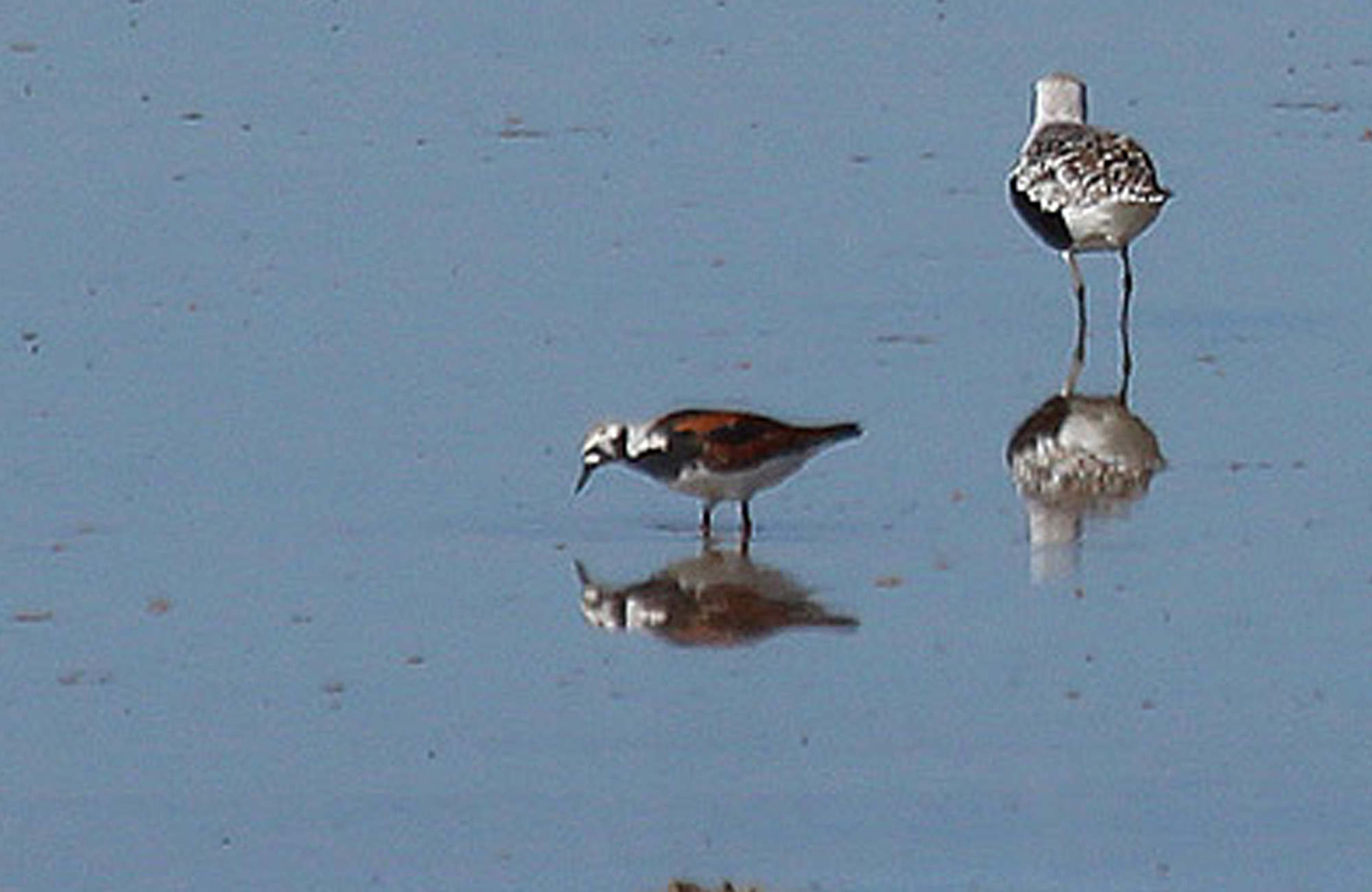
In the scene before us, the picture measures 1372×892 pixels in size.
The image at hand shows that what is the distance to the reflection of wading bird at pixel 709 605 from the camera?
13172 mm

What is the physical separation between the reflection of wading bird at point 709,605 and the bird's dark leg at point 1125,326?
3627 mm

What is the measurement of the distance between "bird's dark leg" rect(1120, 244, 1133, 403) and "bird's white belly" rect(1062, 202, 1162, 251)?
0.10m

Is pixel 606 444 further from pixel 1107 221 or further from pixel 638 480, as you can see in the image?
pixel 1107 221

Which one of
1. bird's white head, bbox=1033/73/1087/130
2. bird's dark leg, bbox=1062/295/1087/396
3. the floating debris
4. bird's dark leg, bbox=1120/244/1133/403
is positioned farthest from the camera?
bird's white head, bbox=1033/73/1087/130

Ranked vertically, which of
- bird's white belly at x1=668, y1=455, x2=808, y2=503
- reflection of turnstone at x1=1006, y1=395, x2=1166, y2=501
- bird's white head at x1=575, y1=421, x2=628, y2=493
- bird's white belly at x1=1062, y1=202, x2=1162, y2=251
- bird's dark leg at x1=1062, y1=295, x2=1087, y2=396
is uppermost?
bird's white belly at x1=1062, y1=202, x2=1162, y2=251

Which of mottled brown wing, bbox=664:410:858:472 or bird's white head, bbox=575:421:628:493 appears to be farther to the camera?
bird's white head, bbox=575:421:628:493

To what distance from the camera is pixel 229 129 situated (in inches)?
920

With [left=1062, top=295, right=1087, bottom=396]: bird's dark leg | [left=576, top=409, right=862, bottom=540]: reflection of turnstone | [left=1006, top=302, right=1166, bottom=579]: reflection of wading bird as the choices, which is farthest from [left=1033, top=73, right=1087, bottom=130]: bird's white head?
[left=576, top=409, right=862, bottom=540]: reflection of turnstone

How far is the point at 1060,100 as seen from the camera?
20.6m

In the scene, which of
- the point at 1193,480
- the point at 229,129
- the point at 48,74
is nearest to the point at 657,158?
the point at 229,129

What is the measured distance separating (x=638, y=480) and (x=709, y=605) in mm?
2082

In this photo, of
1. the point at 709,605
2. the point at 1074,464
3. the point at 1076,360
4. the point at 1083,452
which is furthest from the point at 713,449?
the point at 1076,360

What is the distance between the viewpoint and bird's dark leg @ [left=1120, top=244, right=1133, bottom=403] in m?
17.6

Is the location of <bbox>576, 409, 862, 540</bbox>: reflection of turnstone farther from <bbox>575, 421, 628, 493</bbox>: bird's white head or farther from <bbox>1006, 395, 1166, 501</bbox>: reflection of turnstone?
<bbox>1006, 395, 1166, 501</bbox>: reflection of turnstone
